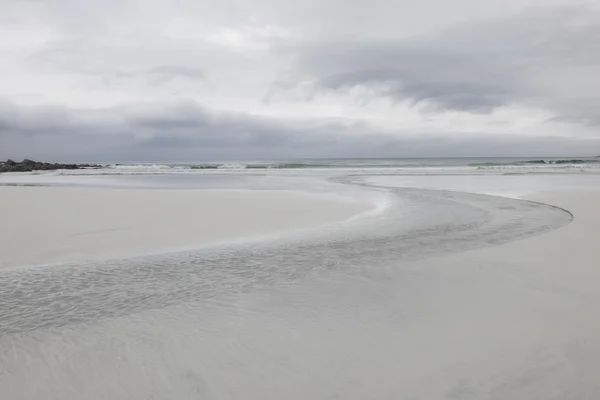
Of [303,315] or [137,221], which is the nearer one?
[303,315]

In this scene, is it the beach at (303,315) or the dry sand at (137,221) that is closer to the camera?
the beach at (303,315)

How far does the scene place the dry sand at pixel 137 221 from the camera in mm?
7449

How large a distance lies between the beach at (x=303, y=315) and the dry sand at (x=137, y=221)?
99 mm

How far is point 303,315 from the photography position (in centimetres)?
427

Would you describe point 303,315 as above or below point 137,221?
below

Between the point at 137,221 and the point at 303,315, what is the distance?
23.4 ft

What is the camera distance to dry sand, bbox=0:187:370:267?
24.4 ft

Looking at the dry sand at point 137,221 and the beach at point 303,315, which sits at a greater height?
the dry sand at point 137,221

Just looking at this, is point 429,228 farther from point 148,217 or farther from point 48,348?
point 48,348

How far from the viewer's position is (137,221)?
10.3 meters

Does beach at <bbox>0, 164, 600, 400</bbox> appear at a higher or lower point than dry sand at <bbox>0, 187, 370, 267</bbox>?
lower

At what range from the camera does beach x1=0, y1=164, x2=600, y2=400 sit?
120 inches

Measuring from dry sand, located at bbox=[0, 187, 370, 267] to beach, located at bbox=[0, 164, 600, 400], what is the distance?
0.32ft

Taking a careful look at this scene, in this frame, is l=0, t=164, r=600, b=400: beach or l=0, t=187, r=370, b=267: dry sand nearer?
l=0, t=164, r=600, b=400: beach
